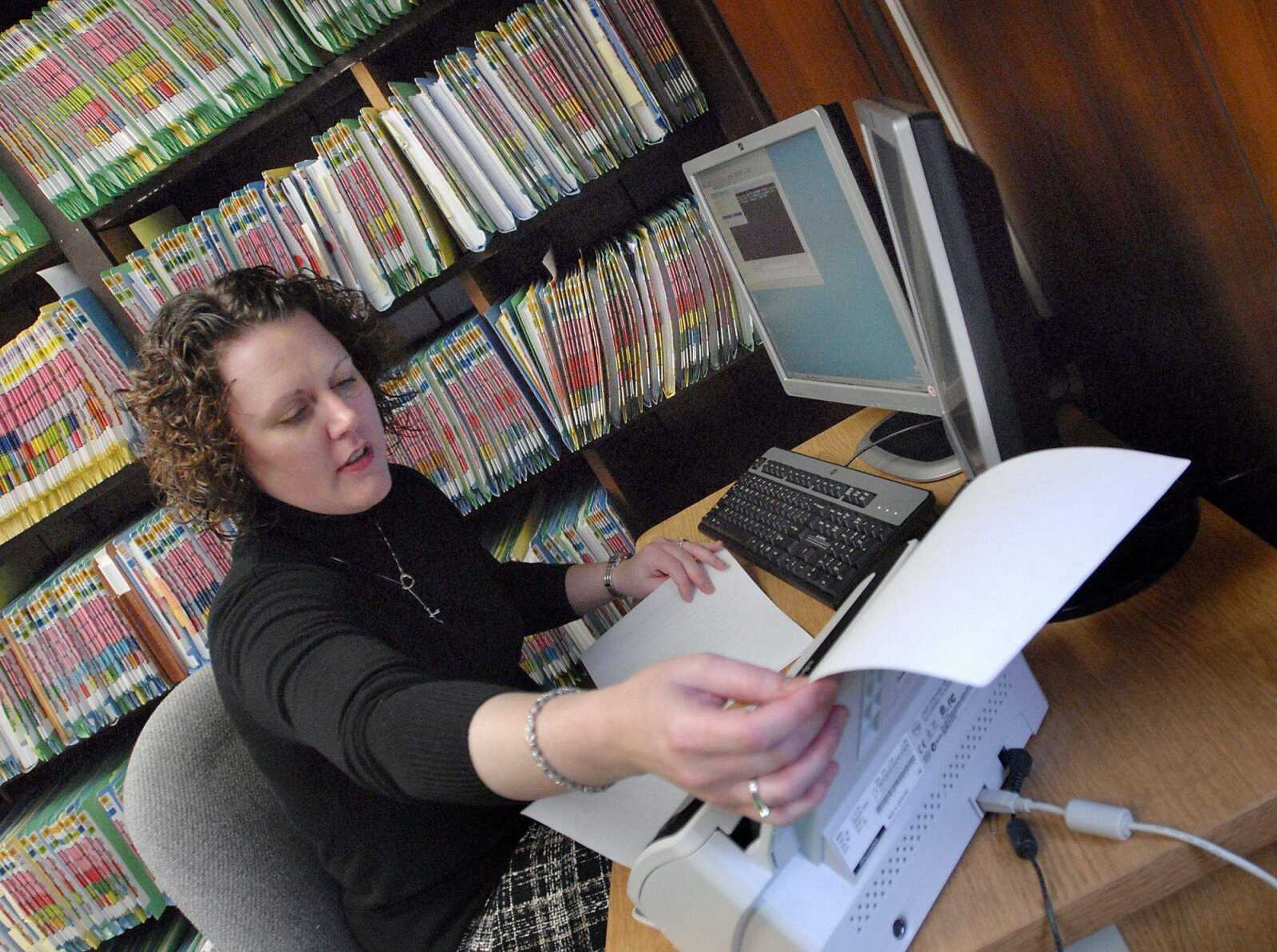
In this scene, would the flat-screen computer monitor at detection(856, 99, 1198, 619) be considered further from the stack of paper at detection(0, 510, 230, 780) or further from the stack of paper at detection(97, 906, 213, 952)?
the stack of paper at detection(97, 906, 213, 952)

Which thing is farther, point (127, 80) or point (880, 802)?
point (127, 80)

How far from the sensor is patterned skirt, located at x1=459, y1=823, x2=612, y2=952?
3.24 ft

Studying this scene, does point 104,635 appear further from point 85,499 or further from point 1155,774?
point 1155,774

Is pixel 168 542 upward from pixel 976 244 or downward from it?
upward

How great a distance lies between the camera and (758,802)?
55 centimetres

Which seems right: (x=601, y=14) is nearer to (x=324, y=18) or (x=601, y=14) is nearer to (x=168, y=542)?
(x=324, y=18)

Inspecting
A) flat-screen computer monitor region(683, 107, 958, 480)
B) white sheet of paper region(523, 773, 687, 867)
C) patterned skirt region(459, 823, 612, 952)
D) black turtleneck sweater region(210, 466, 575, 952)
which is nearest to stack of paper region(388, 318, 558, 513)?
black turtleneck sweater region(210, 466, 575, 952)

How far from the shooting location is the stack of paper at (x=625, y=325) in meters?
1.62

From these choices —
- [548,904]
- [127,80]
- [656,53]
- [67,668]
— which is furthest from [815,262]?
[67,668]

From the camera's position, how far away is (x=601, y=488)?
1.83m

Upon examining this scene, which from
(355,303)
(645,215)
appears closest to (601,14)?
(645,215)

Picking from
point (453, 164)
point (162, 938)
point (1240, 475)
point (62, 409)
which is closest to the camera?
point (1240, 475)

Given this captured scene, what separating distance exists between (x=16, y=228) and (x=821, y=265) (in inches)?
60.7

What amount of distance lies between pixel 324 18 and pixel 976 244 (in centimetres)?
124
